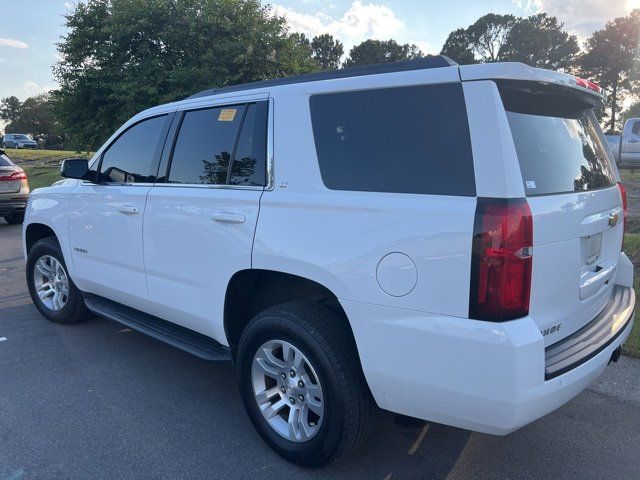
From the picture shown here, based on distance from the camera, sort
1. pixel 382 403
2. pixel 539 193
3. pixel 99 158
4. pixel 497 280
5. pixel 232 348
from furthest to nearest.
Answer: pixel 99 158, pixel 232 348, pixel 382 403, pixel 539 193, pixel 497 280

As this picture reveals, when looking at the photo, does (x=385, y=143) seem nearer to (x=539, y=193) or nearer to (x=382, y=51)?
(x=539, y=193)

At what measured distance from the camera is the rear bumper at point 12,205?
10820mm

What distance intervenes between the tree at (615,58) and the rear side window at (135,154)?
2016 inches

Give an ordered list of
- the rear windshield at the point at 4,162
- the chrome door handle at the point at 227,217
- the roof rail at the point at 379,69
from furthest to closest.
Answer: the rear windshield at the point at 4,162 < the chrome door handle at the point at 227,217 < the roof rail at the point at 379,69

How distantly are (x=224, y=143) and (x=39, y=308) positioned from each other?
3159 mm

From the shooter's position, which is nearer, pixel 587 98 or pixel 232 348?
pixel 587 98

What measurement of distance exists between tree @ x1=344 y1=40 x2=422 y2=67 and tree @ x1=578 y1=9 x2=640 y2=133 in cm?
1595

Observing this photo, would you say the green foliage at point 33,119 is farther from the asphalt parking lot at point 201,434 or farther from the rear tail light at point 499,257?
the rear tail light at point 499,257

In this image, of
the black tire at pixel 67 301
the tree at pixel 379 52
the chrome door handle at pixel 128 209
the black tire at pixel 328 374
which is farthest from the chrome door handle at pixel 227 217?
the tree at pixel 379 52

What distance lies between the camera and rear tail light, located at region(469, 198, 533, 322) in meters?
2.11

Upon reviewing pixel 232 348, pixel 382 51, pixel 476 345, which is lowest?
pixel 232 348

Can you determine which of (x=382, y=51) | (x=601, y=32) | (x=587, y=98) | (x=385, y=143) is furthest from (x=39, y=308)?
(x=601, y=32)

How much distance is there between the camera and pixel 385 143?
251cm

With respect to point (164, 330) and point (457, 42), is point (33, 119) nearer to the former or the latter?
point (457, 42)
